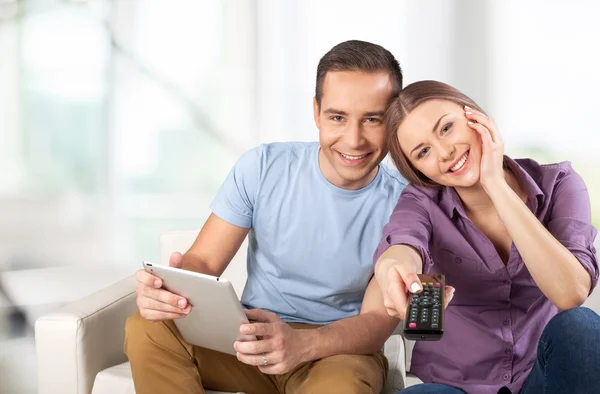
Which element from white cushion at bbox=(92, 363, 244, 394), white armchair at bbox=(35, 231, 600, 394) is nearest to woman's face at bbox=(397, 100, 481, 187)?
white armchair at bbox=(35, 231, 600, 394)

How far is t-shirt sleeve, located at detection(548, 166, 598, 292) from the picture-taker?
1721mm

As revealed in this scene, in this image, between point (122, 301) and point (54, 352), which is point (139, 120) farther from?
point (54, 352)

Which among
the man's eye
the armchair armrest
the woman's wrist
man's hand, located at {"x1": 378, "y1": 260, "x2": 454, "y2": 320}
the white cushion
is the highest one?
the man's eye

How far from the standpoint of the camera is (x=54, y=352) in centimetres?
207

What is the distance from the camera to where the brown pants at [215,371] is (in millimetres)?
1831

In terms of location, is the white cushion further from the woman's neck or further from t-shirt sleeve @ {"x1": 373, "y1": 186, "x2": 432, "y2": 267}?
the woman's neck

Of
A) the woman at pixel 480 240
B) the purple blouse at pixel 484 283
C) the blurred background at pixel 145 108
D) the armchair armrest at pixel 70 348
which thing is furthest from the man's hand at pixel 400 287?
the blurred background at pixel 145 108

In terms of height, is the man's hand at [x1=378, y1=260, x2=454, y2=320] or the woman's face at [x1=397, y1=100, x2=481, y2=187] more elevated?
the woman's face at [x1=397, y1=100, x2=481, y2=187]

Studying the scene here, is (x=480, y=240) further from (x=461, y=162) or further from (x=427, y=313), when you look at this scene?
(x=427, y=313)

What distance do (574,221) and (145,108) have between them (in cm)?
215

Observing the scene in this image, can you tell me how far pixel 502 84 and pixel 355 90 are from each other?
146cm

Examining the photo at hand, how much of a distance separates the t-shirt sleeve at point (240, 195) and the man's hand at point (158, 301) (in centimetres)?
39

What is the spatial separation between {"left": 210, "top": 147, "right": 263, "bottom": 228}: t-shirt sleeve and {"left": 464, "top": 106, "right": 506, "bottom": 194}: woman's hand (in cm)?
66

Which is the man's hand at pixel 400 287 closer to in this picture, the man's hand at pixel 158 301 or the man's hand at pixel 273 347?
the man's hand at pixel 273 347
